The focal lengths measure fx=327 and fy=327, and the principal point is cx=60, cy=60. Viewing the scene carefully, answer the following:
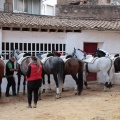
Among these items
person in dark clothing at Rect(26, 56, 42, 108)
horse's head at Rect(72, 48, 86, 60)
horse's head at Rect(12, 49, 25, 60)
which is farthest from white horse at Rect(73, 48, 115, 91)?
person in dark clothing at Rect(26, 56, 42, 108)

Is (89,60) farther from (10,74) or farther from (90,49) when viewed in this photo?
(10,74)

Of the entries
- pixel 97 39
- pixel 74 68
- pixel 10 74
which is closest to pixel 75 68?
pixel 74 68

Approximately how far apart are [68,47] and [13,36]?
110 inches

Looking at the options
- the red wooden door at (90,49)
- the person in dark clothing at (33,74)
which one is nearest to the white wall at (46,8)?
the red wooden door at (90,49)

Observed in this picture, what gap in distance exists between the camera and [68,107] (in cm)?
1070

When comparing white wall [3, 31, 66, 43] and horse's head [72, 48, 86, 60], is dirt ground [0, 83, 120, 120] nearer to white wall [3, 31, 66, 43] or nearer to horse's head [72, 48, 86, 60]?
horse's head [72, 48, 86, 60]

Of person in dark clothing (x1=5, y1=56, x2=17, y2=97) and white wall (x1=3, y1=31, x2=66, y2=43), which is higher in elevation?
white wall (x1=3, y1=31, x2=66, y2=43)

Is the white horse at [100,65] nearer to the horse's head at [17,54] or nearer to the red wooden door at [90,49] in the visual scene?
the red wooden door at [90,49]

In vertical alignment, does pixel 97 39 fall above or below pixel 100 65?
above

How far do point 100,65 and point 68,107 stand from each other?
13.3ft

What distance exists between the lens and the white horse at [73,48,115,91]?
14094mm

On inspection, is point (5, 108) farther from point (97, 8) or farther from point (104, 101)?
point (97, 8)

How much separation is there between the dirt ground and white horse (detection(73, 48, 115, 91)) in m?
0.68

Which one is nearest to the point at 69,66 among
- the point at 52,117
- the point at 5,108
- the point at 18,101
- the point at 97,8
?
the point at 18,101
